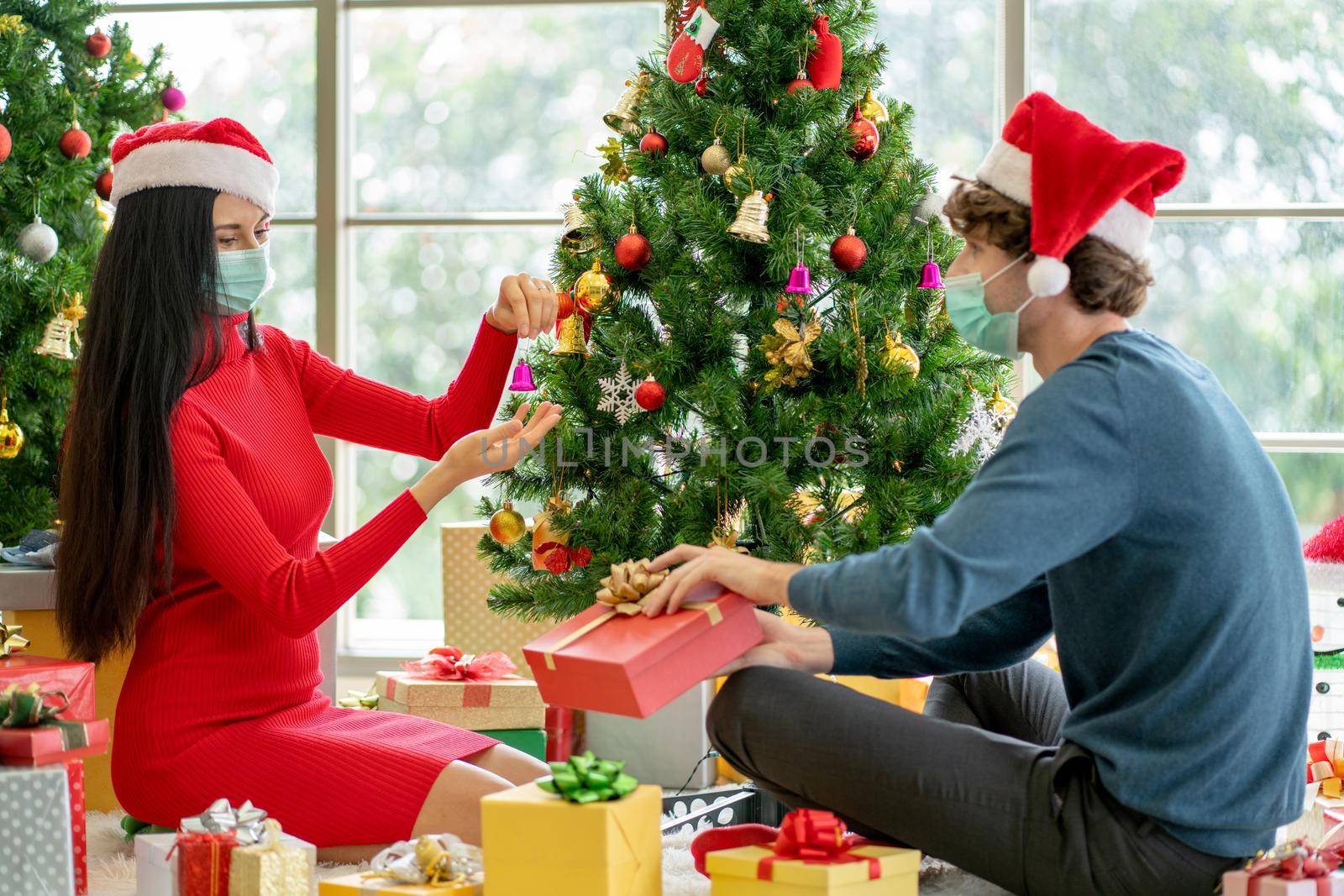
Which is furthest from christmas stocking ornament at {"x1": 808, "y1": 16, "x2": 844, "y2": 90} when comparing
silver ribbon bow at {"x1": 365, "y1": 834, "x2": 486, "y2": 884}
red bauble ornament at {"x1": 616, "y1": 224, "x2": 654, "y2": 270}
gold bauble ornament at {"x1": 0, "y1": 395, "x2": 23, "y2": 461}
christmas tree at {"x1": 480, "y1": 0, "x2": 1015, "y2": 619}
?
gold bauble ornament at {"x1": 0, "y1": 395, "x2": 23, "y2": 461}

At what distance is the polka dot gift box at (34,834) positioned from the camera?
1.45 m

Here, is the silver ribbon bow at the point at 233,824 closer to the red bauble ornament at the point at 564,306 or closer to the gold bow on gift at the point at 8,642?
the gold bow on gift at the point at 8,642

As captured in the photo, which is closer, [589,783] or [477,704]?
[589,783]

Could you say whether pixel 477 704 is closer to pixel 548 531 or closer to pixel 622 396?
pixel 548 531

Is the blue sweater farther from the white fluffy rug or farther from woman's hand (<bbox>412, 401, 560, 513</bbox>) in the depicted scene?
woman's hand (<bbox>412, 401, 560, 513</bbox>)

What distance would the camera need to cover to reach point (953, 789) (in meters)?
1.50

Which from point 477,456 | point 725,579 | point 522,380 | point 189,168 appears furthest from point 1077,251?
point 189,168

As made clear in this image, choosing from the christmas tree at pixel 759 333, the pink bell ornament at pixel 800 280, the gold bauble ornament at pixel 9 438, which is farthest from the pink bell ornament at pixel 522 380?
the gold bauble ornament at pixel 9 438

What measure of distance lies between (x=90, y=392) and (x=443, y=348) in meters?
2.02

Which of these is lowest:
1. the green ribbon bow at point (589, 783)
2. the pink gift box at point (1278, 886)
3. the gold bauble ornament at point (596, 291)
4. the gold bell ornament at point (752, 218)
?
the pink gift box at point (1278, 886)

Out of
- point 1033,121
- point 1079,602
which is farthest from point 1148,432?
point 1033,121

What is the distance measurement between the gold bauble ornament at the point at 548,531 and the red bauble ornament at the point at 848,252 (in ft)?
2.23

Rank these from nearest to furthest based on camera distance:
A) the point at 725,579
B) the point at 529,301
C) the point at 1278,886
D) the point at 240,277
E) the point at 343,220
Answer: the point at 1278,886 → the point at 725,579 → the point at 240,277 → the point at 529,301 → the point at 343,220

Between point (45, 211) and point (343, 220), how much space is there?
96 centimetres
